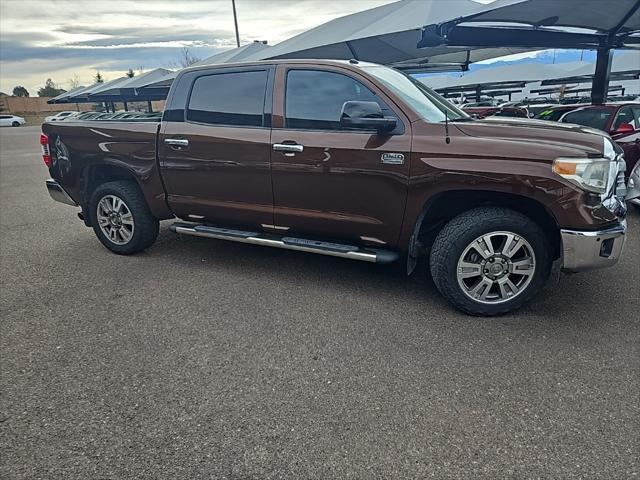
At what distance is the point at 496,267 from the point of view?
136 inches

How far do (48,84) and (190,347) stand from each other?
97.3 m

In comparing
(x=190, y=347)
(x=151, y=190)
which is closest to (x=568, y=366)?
(x=190, y=347)

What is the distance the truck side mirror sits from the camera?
3346mm

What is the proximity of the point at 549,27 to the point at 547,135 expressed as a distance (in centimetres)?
752

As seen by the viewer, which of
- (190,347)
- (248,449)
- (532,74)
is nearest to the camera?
(248,449)

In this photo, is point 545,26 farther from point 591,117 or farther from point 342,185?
point 342,185

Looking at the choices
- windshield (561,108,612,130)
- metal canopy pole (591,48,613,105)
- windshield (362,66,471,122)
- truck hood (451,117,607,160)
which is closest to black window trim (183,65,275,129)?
windshield (362,66,471,122)

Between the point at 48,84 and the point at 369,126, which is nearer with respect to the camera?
the point at 369,126

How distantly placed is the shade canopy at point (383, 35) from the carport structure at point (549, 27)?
52 centimetres

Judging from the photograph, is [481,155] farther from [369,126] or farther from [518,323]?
[518,323]

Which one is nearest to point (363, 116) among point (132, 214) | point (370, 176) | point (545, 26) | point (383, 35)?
point (370, 176)

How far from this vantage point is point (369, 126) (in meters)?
3.43

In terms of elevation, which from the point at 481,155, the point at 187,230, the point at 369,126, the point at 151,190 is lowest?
the point at 187,230

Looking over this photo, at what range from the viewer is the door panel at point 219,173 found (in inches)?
160
